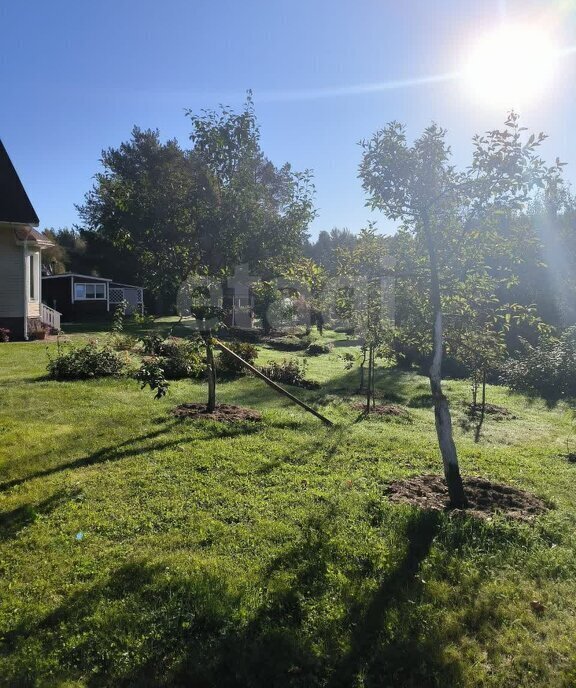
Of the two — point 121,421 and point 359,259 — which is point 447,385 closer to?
point 359,259

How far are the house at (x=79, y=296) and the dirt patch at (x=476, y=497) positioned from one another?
28114 mm

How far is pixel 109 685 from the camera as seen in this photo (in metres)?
2.48

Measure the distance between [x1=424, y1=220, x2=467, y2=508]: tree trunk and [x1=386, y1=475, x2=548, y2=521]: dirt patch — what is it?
0.60ft

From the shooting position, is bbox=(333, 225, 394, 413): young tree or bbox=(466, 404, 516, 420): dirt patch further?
bbox=(466, 404, 516, 420): dirt patch

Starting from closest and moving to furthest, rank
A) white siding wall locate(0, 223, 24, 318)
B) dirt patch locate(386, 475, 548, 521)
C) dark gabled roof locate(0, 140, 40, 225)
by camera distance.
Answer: dirt patch locate(386, 475, 548, 521)
dark gabled roof locate(0, 140, 40, 225)
white siding wall locate(0, 223, 24, 318)

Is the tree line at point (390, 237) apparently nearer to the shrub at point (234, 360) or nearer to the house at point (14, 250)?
the shrub at point (234, 360)

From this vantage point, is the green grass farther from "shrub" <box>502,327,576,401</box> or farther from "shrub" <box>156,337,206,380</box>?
"shrub" <box>502,327,576,401</box>

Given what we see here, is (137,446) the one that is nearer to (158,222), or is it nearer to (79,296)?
(158,222)

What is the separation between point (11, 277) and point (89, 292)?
15950 mm

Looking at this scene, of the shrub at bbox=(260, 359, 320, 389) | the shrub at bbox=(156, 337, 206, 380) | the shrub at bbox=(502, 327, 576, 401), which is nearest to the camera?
the shrub at bbox=(156, 337, 206, 380)

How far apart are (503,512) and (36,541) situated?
13.4 ft

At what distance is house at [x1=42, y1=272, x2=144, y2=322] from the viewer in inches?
1248

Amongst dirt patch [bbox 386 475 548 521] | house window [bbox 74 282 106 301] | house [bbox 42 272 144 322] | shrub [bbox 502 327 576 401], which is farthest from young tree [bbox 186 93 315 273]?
house window [bbox 74 282 106 301]

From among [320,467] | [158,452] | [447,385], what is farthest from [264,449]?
[447,385]
